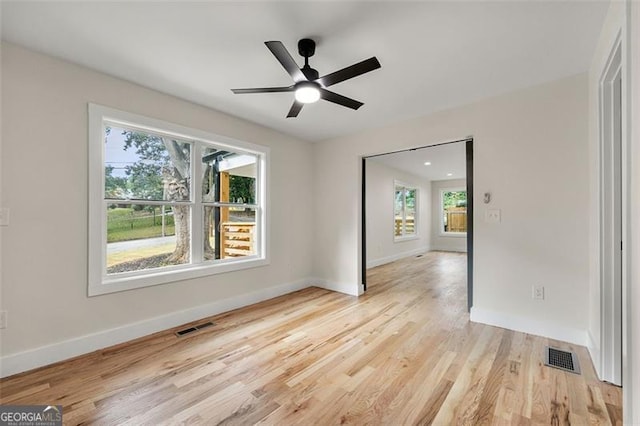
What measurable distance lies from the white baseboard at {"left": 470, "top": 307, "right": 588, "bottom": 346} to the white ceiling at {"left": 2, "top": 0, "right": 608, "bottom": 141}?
93.5 inches

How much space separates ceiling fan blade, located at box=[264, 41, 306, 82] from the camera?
1.66 metres

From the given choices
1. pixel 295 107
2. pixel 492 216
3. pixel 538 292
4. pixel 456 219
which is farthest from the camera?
pixel 456 219

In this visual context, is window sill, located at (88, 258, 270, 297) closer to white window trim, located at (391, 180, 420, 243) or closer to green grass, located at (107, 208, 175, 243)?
green grass, located at (107, 208, 175, 243)

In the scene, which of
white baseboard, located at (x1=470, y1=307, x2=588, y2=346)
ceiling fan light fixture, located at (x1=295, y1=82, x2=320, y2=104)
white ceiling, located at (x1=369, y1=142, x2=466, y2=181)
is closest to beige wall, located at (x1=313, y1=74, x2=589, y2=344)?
white baseboard, located at (x1=470, y1=307, x2=588, y2=346)

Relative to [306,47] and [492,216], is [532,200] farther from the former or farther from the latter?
[306,47]

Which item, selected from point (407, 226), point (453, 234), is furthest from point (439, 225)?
point (407, 226)

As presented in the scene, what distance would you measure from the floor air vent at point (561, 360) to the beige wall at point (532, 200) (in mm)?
317

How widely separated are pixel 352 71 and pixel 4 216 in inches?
110

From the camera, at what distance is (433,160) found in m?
6.30

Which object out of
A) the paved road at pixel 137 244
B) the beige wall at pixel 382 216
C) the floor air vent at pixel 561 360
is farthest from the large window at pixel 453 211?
the paved road at pixel 137 244

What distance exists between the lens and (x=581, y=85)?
2545mm

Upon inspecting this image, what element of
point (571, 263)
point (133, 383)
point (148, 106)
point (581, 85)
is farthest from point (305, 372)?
point (581, 85)

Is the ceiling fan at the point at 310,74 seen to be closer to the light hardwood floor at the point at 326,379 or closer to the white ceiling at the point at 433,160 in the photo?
the light hardwood floor at the point at 326,379

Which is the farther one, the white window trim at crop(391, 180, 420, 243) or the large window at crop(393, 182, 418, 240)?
the large window at crop(393, 182, 418, 240)
